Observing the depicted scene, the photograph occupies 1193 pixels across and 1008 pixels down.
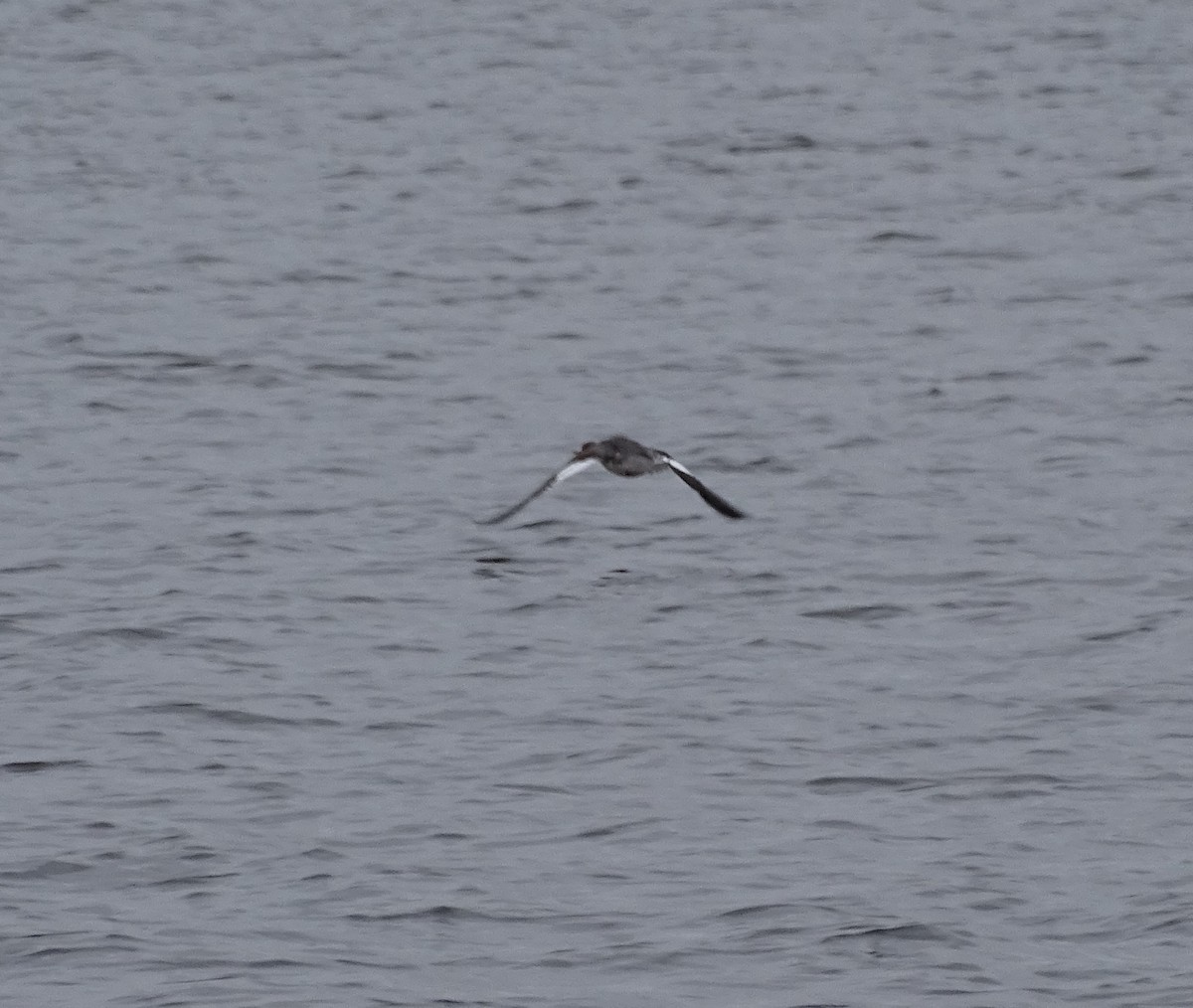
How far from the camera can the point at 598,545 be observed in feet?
48.5

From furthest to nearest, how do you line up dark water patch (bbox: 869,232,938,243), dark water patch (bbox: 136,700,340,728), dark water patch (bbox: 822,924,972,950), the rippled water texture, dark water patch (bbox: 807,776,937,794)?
dark water patch (bbox: 869,232,938,243) < dark water patch (bbox: 136,700,340,728) < dark water patch (bbox: 807,776,937,794) < the rippled water texture < dark water patch (bbox: 822,924,972,950)

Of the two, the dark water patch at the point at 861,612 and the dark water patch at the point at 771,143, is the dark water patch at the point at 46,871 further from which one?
the dark water patch at the point at 771,143

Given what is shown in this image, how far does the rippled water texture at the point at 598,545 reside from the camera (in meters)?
9.68

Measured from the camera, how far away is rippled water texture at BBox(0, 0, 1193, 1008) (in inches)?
381

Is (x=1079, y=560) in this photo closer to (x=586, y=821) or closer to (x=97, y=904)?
(x=586, y=821)

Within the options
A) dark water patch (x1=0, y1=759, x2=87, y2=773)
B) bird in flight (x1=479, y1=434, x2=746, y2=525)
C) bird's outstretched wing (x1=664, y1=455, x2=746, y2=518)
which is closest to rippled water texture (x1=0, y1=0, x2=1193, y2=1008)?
dark water patch (x1=0, y1=759, x2=87, y2=773)

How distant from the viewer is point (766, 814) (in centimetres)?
1065

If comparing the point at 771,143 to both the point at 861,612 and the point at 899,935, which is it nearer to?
the point at 861,612

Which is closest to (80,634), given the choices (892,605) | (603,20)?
(892,605)

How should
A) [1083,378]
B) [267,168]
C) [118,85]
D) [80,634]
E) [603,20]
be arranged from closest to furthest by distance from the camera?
[80,634] < [1083,378] < [267,168] < [118,85] < [603,20]

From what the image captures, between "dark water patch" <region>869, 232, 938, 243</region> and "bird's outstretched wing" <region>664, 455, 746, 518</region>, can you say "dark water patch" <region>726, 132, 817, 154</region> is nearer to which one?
"dark water patch" <region>869, 232, 938, 243</region>

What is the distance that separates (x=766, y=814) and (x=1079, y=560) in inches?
162

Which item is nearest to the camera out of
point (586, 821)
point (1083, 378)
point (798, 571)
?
point (586, 821)

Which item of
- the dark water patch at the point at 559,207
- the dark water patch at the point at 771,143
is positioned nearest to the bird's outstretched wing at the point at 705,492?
the dark water patch at the point at 559,207
